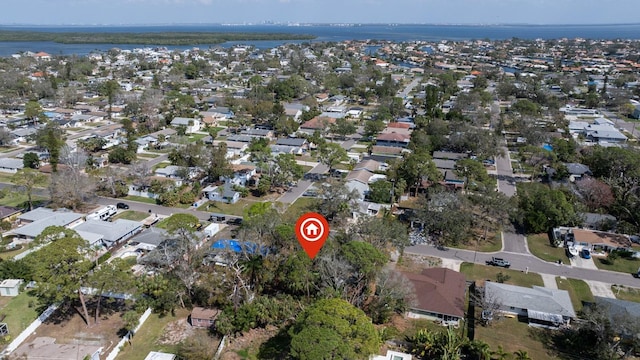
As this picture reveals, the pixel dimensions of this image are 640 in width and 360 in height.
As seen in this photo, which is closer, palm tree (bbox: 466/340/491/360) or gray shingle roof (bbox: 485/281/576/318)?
palm tree (bbox: 466/340/491/360)

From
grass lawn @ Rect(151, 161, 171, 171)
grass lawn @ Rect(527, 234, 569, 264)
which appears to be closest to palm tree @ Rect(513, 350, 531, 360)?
grass lawn @ Rect(527, 234, 569, 264)

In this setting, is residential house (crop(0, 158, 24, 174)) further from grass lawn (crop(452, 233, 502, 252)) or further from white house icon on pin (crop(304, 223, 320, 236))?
grass lawn (crop(452, 233, 502, 252))

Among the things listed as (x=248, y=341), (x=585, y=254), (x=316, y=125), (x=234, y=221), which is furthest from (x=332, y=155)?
(x=248, y=341)

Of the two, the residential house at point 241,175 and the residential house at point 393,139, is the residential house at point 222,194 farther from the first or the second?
the residential house at point 393,139

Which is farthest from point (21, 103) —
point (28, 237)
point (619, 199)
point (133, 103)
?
point (619, 199)

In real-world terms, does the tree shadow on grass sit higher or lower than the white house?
lower
